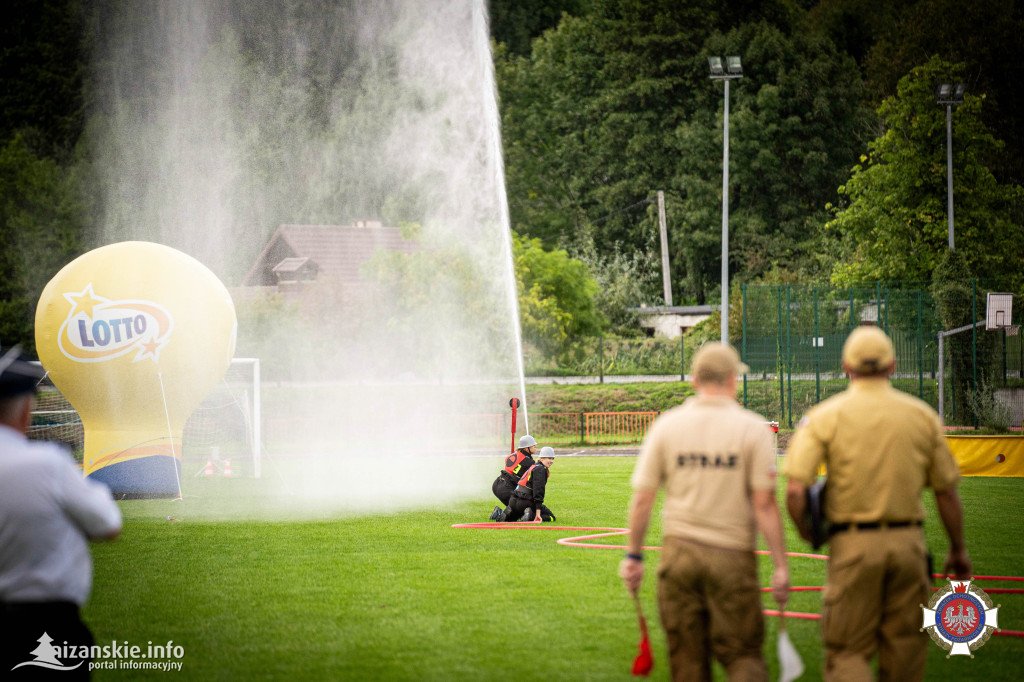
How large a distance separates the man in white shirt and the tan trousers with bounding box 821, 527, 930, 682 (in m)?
3.66

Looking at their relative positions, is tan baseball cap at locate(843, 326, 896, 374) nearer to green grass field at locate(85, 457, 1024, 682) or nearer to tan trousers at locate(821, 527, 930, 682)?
tan trousers at locate(821, 527, 930, 682)

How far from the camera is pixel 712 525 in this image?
546cm

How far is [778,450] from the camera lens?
30.8m

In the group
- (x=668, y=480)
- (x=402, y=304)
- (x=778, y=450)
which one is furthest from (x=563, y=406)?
(x=668, y=480)

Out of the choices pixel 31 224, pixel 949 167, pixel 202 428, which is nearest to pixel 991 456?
pixel 949 167

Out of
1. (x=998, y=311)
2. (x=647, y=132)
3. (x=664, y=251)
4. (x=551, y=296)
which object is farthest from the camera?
(x=647, y=132)

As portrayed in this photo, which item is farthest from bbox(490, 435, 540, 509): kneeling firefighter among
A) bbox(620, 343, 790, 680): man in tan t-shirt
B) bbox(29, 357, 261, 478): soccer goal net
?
bbox(29, 357, 261, 478): soccer goal net

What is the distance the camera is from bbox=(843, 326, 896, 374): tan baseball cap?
5.62 metres

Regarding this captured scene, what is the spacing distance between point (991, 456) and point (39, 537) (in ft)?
70.8

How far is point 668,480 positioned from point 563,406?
3498cm

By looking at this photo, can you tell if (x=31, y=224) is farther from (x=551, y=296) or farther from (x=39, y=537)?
(x=39, y=537)

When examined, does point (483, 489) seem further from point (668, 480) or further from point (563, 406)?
point (563, 406)

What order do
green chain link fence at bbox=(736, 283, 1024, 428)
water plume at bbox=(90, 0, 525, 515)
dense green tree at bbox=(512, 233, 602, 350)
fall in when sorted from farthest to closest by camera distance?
dense green tree at bbox=(512, 233, 602, 350)
green chain link fence at bbox=(736, 283, 1024, 428)
water plume at bbox=(90, 0, 525, 515)

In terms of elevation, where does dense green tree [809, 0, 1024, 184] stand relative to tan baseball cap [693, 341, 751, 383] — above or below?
above
